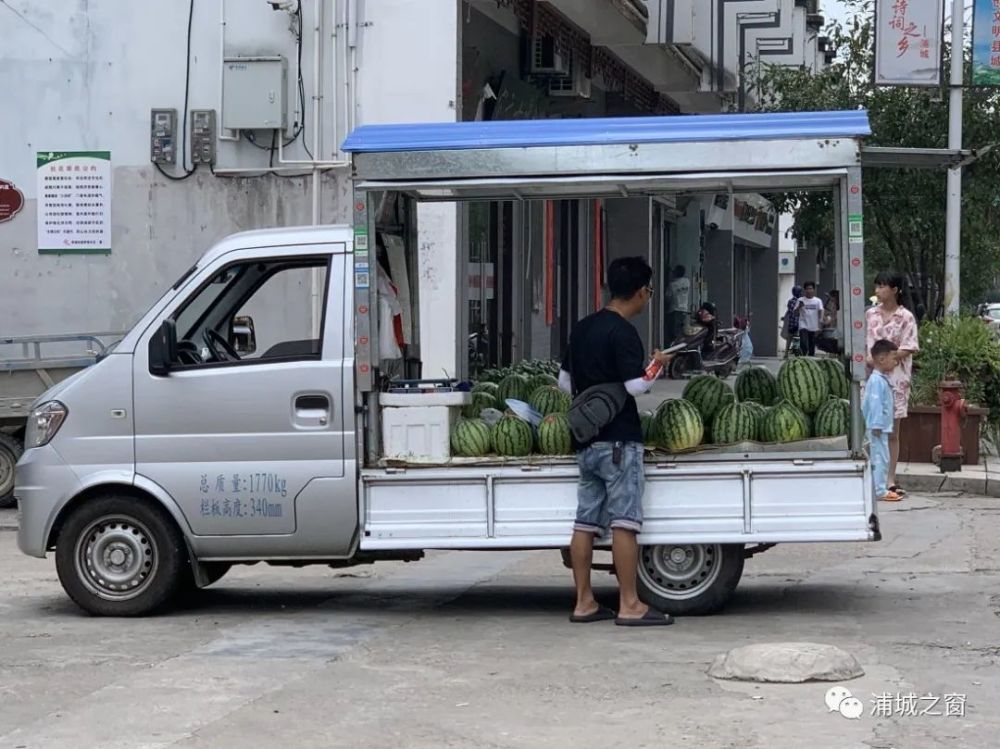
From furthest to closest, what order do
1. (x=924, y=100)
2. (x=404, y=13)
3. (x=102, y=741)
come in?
(x=924, y=100) → (x=404, y=13) → (x=102, y=741)

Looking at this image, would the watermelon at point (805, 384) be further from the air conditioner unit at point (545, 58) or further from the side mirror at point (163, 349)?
the air conditioner unit at point (545, 58)

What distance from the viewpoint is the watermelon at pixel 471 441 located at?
8688mm

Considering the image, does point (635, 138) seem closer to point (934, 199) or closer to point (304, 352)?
point (304, 352)

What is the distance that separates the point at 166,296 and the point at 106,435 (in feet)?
2.75

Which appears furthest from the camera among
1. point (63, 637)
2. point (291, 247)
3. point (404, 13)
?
point (404, 13)

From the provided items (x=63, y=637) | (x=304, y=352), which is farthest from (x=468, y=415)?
(x=63, y=637)

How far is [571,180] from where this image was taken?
8.39 meters

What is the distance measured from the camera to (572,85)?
20.7 metres

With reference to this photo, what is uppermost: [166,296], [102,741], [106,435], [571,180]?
[571,180]

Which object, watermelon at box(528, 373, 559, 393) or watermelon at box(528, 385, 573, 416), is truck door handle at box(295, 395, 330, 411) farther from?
watermelon at box(528, 373, 559, 393)

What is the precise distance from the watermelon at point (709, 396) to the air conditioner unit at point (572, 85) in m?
12.0

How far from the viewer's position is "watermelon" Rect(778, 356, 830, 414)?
8.86m

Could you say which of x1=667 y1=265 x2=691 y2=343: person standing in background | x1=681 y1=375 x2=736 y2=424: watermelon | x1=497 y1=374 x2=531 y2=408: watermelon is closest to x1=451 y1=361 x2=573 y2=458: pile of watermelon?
x1=497 y1=374 x2=531 y2=408: watermelon

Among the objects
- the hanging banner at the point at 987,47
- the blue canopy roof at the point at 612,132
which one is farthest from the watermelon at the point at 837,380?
the hanging banner at the point at 987,47
